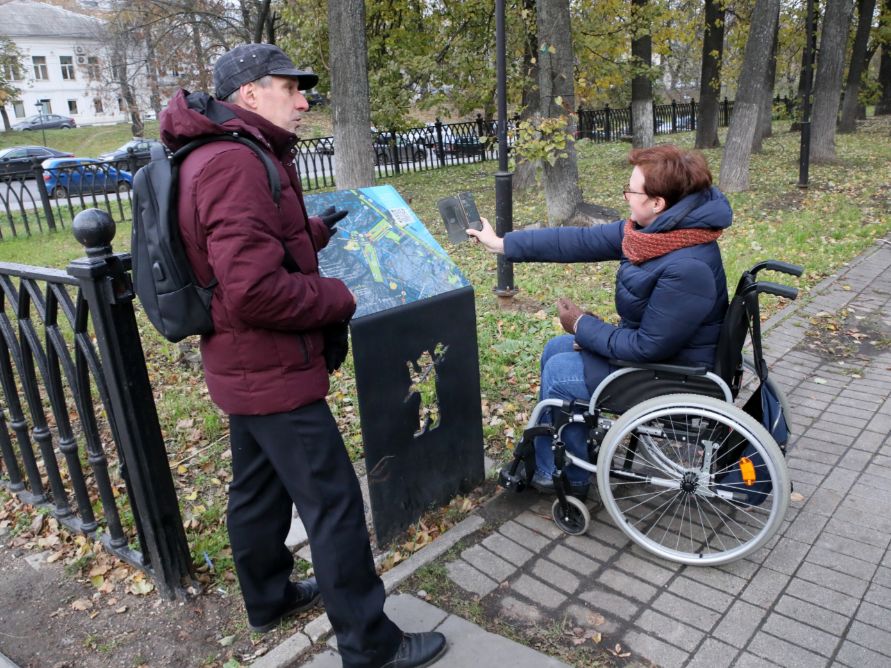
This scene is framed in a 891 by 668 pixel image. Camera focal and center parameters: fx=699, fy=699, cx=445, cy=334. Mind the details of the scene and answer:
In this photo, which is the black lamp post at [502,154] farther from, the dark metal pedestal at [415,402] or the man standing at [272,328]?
the man standing at [272,328]

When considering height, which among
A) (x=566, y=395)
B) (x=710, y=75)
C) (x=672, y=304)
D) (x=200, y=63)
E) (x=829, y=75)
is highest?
(x=200, y=63)

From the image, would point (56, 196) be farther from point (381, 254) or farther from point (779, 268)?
point (779, 268)

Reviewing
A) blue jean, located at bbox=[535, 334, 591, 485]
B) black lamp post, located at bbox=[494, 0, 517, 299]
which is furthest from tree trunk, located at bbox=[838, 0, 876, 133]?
blue jean, located at bbox=[535, 334, 591, 485]

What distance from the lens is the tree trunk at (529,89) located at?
35.4 feet

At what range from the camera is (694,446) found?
2.89 meters

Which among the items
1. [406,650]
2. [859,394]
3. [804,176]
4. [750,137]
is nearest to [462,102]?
[750,137]

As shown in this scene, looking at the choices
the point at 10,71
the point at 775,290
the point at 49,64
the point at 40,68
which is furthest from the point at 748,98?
the point at 40,68

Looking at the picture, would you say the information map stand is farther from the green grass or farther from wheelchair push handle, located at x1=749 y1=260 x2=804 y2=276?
wheelchair push handle, located at x1=749 y1=260 x2=804 y2=276

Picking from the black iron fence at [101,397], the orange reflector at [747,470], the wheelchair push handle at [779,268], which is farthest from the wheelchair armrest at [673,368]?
the black iron fence at [101,397]

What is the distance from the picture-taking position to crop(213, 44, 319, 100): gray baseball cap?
205 cm

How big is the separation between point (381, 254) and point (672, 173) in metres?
1.18

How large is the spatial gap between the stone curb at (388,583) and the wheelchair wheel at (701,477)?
2.13 feet

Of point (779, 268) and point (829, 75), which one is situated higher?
point (829, 75)

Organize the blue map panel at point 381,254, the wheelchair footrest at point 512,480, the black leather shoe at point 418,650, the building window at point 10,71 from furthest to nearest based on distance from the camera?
the building window at point 10,71
the wheelchair footrest at point 512,480
the blue map panel at point 381,254
the black leather shoe at point 418,650
